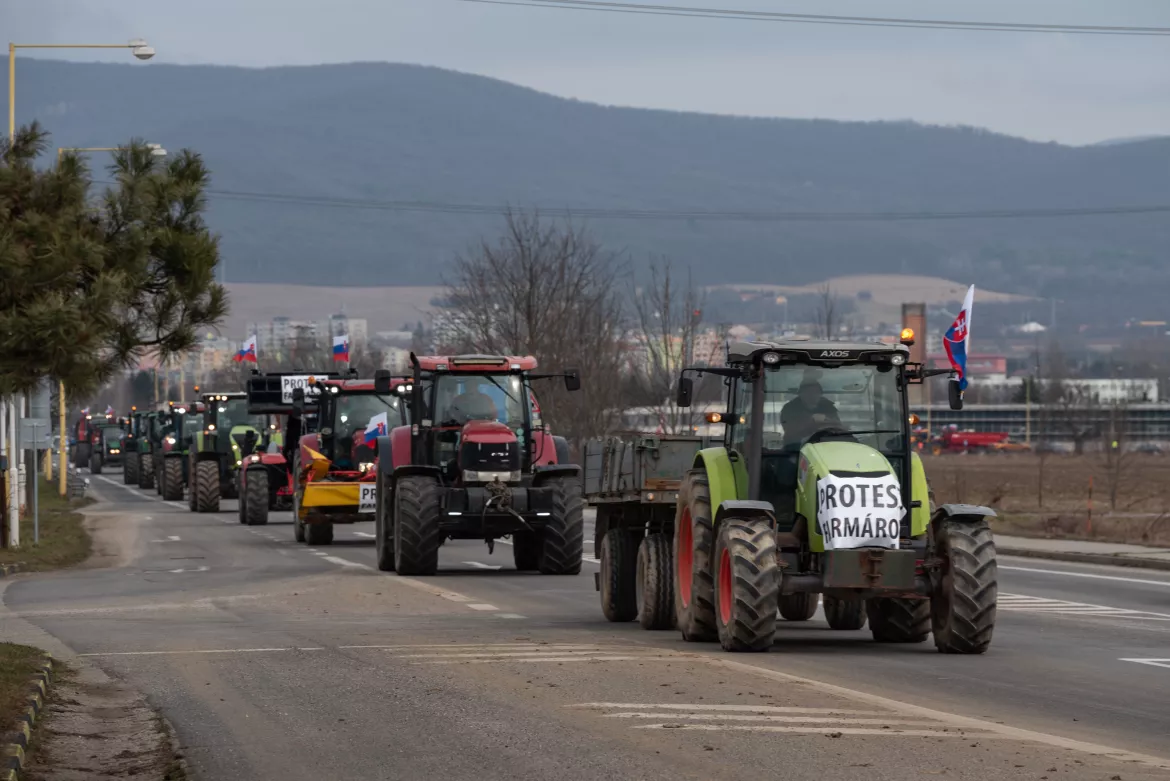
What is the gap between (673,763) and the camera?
10.5 m

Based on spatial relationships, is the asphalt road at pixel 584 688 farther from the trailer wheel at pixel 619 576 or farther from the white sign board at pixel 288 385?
the white sign board at pixel 288 385

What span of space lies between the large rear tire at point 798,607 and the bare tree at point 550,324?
35.1 meters

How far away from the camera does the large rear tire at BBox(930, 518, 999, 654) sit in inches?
617

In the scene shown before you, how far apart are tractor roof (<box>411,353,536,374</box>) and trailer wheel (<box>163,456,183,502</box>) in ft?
115

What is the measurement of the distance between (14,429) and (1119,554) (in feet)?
68.3

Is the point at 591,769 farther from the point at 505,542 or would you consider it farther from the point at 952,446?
the point at 952,446

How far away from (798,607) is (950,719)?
24.7 feet

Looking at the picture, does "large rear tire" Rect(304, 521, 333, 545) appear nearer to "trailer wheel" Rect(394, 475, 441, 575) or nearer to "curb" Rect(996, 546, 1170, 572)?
"trailer wheel" Rect(394, 475, 441, 575)

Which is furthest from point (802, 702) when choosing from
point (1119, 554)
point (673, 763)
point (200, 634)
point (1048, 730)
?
point (1119, 554)

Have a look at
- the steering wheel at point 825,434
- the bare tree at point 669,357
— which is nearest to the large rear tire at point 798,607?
the steering wheel at point 825,434

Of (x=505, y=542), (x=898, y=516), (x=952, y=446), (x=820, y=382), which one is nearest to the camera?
(x=898, y=516)

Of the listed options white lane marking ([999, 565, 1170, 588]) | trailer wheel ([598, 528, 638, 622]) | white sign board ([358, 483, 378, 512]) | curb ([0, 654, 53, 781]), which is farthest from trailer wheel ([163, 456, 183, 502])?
curb ([0, 654, 53, 781])

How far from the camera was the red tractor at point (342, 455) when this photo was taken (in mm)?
34562

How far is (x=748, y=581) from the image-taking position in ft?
50.9
